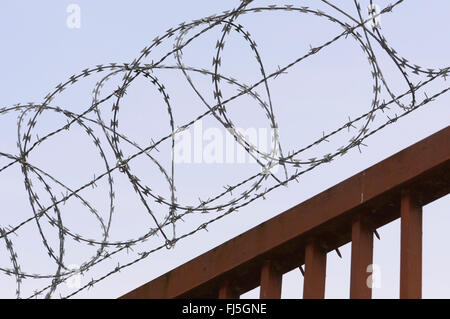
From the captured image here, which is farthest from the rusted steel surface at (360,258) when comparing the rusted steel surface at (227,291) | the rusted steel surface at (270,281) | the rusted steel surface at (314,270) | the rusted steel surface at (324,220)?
the rusted steel surface at (227,291)

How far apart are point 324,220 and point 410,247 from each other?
82 cm

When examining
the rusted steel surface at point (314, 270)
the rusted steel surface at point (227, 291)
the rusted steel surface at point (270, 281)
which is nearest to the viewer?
the rusted steel surface at point (314, 270)

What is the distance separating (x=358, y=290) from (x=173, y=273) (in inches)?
81.5

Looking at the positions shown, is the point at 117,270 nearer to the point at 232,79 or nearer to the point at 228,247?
the point at 228,247

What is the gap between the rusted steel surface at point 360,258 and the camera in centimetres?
1091

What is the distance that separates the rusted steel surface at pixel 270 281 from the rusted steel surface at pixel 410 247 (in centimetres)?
127

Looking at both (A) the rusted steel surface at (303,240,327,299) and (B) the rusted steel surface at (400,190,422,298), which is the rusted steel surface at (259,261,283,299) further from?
(B) the rusted steel surface at (400,190,422,298)

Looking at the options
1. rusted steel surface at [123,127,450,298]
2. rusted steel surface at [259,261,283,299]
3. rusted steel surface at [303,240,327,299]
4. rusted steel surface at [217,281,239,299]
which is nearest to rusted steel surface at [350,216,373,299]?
rusted steel surface at [123,127,450,298]

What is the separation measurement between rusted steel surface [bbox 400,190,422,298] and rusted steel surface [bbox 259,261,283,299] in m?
1.27

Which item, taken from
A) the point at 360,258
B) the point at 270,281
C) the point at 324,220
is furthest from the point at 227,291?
the point at 360,258

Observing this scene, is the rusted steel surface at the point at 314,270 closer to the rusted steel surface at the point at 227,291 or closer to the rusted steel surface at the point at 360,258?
the rusted steel surface at the point at 360,258

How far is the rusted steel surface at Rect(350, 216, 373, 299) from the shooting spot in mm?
10914
